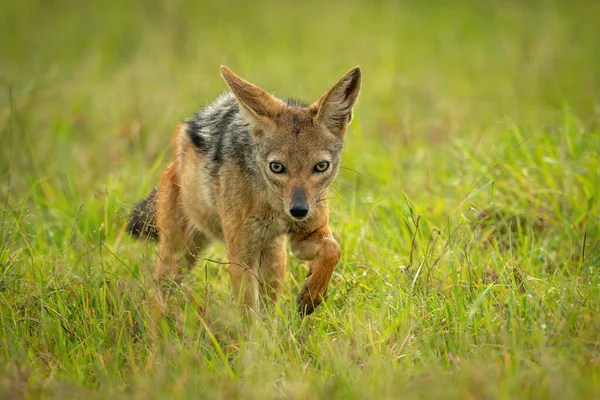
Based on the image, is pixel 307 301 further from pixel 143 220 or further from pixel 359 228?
pixel 143 220

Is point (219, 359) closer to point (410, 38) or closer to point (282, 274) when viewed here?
point (282, 274)

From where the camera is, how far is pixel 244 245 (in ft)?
16.3

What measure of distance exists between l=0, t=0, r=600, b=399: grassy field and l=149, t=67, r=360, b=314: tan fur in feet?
0.72

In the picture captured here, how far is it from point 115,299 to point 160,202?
3.67 feet

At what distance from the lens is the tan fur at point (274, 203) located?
4750 mm

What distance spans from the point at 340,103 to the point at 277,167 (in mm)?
578

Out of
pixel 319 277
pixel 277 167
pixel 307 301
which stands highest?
pixel 277 167

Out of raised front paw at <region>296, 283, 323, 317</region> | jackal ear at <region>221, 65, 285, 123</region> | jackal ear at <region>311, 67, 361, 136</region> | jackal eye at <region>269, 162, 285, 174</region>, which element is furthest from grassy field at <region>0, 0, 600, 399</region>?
jackal ear at <region>221, 65, 285, 123</region>

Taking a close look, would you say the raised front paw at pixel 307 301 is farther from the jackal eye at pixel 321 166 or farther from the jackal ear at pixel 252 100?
the jackal ear at pixel 252 100

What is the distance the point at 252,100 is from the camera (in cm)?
495

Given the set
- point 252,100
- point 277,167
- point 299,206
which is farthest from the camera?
point 252,100

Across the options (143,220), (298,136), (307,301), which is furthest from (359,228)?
(143,220)

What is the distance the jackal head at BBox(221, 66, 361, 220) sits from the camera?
4789mm

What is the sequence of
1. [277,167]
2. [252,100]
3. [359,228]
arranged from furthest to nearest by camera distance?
[359,228]
[252,100]
[277,167]
